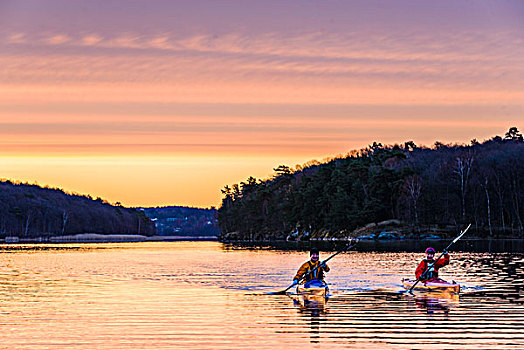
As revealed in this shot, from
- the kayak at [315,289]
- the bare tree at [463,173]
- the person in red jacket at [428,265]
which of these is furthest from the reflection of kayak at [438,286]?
the bare tree at [463,173]

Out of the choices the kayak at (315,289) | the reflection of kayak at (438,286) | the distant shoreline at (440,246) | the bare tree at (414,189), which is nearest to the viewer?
the kayak at (315,289)

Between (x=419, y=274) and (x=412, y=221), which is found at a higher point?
(x=412, y=221)

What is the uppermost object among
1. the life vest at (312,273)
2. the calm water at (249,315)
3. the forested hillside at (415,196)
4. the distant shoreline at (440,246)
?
the forested hillside at (415,196)

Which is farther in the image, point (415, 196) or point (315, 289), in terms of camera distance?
point (415, 196)

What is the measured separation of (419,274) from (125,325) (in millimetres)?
14979

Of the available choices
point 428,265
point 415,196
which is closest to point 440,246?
point 415,196

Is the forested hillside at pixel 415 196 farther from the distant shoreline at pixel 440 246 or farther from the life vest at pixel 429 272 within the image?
the life vest at pixel 429 272

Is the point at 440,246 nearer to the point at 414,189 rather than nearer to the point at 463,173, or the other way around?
the point at 463,173

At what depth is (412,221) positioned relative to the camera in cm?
14900

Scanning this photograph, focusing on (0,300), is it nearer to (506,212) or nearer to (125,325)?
(125,325)

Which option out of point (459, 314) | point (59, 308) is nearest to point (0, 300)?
point (59, 308)

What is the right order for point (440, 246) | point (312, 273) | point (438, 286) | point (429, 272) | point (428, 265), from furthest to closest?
point (440, 246), point (428, 265), point (429, 272), point (312, 273), point (438, 286)

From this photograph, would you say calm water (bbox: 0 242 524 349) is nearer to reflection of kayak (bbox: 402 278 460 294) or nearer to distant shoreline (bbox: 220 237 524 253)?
reflection of kayak (bbox: 402 278 460 294)

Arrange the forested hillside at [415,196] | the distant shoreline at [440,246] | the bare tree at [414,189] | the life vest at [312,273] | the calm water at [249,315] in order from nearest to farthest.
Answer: the calm water at [249,315], the life vest at [312,273], the distant shoreline at [440,246], the forested hillside at [415,196], the bare tree at [414,189]
